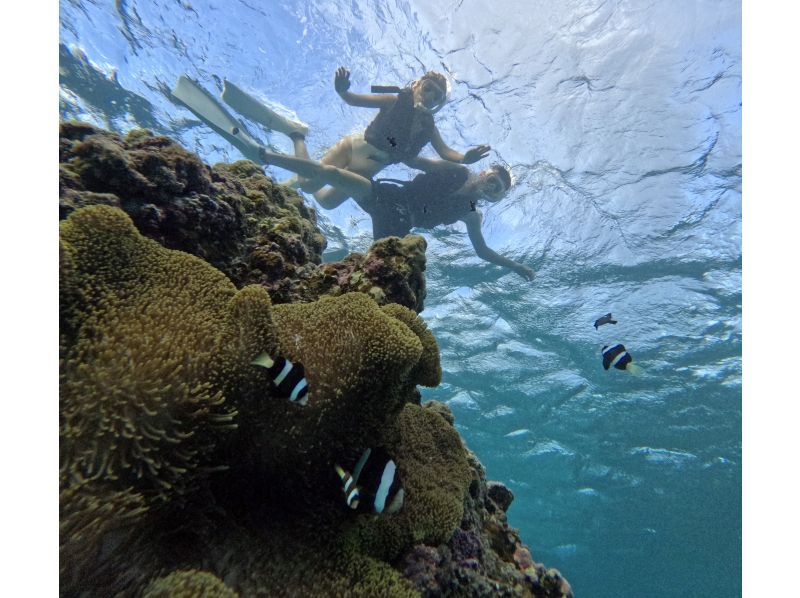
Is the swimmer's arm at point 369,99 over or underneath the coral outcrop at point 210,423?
over

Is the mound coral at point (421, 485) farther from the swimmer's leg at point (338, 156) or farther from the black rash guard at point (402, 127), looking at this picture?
the swimmer's leg at point (338, 156)

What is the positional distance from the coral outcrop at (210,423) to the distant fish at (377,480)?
0.51 feet

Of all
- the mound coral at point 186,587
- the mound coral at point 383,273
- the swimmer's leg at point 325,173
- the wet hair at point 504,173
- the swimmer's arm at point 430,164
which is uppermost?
the wet hair at point 504,173

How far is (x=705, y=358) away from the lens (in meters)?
15.3

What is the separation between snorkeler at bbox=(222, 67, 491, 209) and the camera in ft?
27.4

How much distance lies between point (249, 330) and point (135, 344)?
51 centimetres

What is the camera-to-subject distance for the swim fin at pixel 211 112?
9.18 meters

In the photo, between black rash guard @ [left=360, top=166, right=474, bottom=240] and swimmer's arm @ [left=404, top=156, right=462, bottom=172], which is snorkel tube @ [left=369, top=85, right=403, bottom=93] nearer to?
swimmer's arm @ [left=404, top=156, right=462, bottom=172]

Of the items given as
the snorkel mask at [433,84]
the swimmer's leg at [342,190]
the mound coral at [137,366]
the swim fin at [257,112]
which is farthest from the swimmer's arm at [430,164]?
the mound coral at [137,366]

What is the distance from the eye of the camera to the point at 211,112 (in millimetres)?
9562

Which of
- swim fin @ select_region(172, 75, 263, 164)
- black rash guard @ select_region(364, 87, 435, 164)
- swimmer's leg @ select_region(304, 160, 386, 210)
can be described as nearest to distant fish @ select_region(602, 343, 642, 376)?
black rash guard @ select_region(364, 87, 435, 164)

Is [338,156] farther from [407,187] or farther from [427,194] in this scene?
[427,194]

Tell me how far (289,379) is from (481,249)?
32.7 feet

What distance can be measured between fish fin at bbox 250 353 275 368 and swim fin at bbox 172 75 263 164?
8.07m
